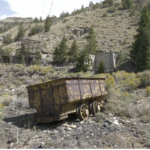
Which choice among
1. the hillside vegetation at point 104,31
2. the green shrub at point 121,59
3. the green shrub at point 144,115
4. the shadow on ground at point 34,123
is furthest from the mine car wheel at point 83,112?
the hillside vegetation at point 104,31

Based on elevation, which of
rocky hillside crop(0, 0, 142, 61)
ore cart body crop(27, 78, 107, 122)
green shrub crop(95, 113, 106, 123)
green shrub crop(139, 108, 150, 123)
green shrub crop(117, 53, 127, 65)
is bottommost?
green shrub crop(139, 108, 150, 123)

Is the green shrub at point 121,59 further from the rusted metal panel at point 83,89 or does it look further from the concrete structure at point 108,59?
the rusted metal panel at point 83,89

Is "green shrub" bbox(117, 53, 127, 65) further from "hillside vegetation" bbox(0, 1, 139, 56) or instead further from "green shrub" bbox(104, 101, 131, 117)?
"green shrub" bbox(104, 101, 131, 117)

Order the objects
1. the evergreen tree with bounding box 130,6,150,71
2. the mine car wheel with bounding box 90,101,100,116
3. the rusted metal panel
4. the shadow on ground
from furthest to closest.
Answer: the evergreen tree with bounding box 130,6,150,71, the mine car wheel with bounding box 90,101,100,116, the shadow on ground, the rusted metal panel

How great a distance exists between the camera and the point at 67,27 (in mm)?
58000

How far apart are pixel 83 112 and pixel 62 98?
61.8 inches

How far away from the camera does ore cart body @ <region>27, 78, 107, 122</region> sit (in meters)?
7.08

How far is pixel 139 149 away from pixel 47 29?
192 feet

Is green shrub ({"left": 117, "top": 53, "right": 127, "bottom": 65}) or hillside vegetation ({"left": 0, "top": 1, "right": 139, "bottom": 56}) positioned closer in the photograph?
green shrub ({"left": 117, "top": 53, "right": 127, "bottom": 65})

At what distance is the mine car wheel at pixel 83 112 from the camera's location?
7.68 m

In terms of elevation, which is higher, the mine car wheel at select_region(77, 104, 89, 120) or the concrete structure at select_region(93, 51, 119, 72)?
the concrete structure at select_region(93, 51, 119, 72)

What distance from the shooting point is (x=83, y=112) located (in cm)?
808

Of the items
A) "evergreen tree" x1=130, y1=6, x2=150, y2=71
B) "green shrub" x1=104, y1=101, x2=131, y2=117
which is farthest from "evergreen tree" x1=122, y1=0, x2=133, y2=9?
"green shrub" x1=104, y1=101, x2=131, y2=117

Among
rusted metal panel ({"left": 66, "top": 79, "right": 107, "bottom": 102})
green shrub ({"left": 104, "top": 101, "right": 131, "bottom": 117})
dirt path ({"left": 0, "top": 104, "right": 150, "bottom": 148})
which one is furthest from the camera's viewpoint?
green shrub ({"left": 104, "top": 101, "right": 131, "bottom": 117})
